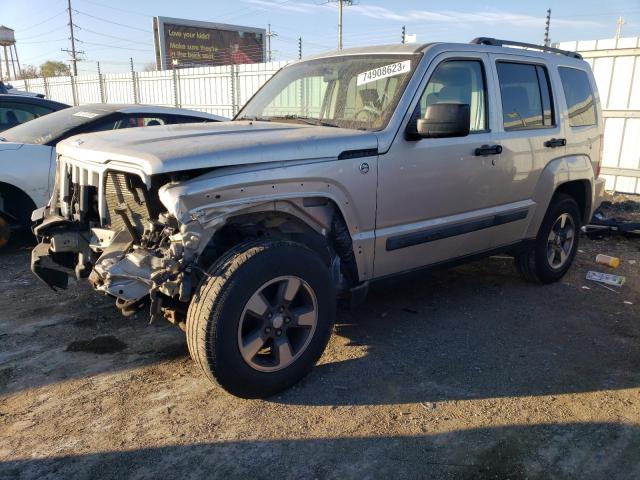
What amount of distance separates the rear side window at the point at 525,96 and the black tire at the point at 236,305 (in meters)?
2.26

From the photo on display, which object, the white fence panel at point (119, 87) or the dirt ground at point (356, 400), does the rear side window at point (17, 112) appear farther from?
the white fence panel at point (119, 87)

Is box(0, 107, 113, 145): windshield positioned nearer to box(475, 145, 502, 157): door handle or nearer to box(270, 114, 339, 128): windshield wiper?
box(270, 114, 339, 128): windshield wiper

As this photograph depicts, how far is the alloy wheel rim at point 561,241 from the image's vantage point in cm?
516

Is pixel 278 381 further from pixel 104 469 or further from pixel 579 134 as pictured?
pixel 579 134

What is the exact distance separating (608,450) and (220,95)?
14841 millimetres

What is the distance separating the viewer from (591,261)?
238 inches

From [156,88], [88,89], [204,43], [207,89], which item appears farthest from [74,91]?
[204,43]

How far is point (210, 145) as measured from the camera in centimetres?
292

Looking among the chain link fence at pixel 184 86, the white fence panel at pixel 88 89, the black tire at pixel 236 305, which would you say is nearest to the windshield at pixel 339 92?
the black tire at pixel 236 305

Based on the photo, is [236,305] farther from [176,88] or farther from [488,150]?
[176,88]

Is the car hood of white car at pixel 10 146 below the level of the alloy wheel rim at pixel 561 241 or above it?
above

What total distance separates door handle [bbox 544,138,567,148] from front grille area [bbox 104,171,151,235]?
338 cm

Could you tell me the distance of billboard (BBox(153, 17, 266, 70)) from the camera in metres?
33.5

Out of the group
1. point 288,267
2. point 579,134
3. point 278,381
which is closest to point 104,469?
point 278,381
